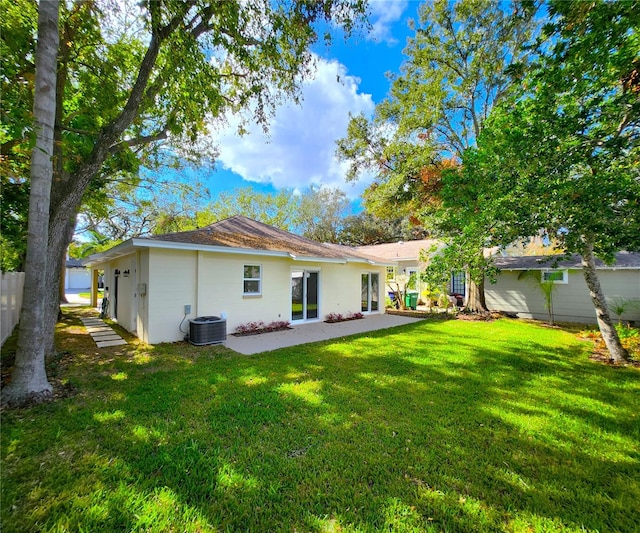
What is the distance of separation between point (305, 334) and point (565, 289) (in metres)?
12.4

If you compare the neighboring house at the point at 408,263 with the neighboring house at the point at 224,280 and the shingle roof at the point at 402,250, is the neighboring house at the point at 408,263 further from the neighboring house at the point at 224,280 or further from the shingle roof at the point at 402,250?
the neighboring house at the point at 224,280

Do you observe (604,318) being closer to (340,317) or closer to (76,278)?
(340,317)

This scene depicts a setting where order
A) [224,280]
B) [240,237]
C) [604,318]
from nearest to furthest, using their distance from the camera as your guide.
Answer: [604,318]
[224,280]
[240,237]

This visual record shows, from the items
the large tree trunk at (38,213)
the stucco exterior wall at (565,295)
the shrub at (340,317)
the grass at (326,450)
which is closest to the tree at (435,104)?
the stucco exterior wall at (565,295)

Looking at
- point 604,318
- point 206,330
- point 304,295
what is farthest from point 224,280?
point 604,318

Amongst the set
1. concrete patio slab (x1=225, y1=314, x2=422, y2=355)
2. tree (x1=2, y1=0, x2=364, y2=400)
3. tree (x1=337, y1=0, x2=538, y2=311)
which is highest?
tree (x1=337, y1=0, x2=538, y2=311)

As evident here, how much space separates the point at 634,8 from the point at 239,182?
86.4 feet

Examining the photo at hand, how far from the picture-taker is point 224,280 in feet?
28.6

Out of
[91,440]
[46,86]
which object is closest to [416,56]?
[46,86]

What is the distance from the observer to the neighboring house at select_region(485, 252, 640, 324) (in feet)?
37.4

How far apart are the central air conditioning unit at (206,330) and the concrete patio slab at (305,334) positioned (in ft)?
1.11

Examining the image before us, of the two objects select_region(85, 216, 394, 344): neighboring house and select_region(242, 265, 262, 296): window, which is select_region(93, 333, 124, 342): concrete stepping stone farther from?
select_region(242, 265, 262, 296): window

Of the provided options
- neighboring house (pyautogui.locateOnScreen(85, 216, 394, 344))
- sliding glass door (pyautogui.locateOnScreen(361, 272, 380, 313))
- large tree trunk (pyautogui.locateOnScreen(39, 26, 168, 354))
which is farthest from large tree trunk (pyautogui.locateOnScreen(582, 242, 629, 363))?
large tree trunk (pyautogui.locateOnScreen(39, 26, 168, 354))

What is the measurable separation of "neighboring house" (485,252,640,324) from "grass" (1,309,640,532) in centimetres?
804
